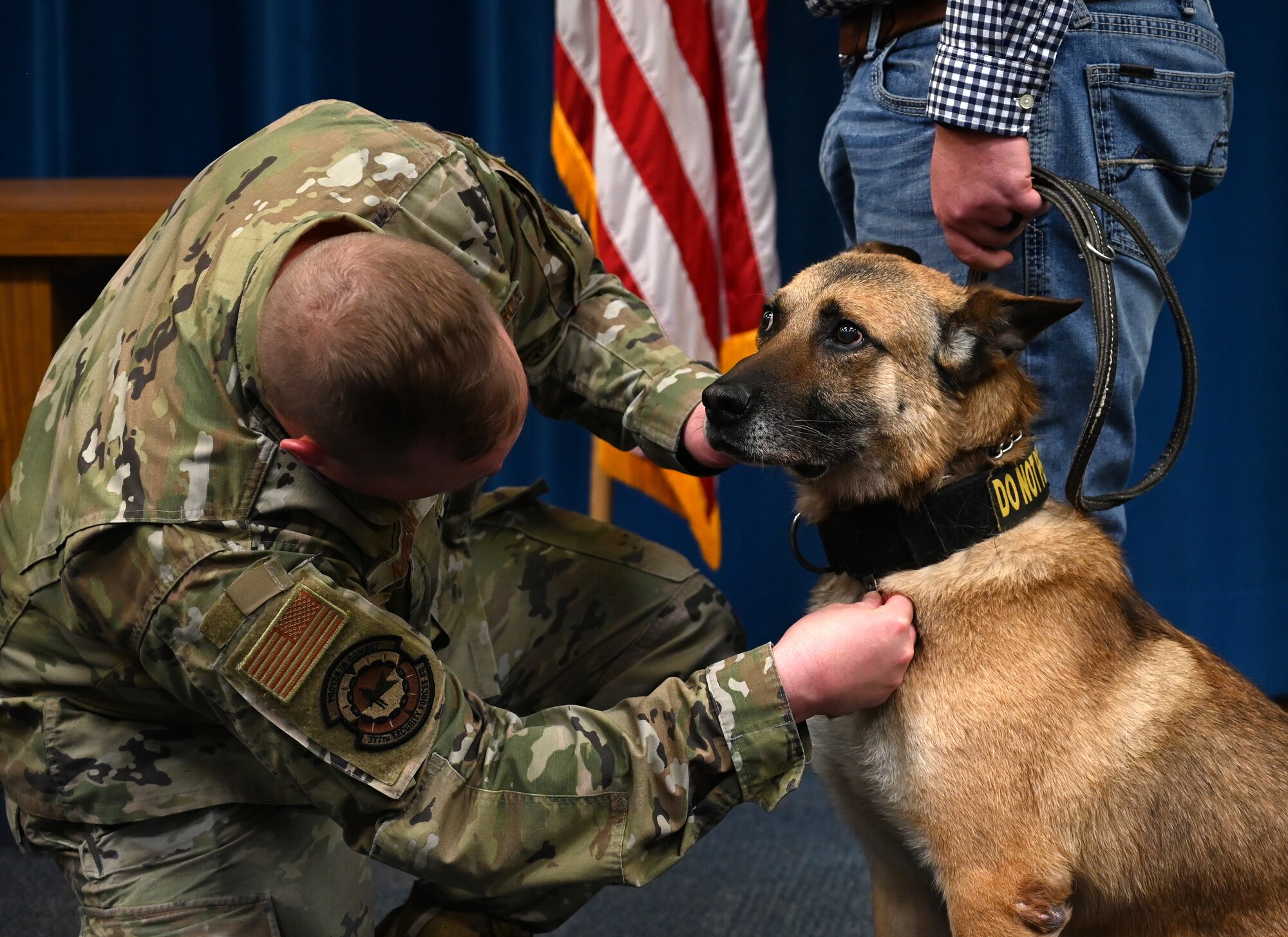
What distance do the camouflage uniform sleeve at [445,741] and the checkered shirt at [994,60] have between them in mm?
739

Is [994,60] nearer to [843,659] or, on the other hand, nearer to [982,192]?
[982,192]

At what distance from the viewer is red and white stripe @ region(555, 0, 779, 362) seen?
8.19ft

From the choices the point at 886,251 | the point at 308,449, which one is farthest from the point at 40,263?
the point at 886,251

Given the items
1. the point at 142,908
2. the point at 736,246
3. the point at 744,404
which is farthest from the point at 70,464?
the point at 736,246

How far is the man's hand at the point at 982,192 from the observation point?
1.44 meters

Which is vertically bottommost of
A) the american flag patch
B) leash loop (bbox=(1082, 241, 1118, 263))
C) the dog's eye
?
the american flag patch

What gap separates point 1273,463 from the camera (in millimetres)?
3012

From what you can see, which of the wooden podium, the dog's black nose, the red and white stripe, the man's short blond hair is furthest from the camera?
the red and white stripe

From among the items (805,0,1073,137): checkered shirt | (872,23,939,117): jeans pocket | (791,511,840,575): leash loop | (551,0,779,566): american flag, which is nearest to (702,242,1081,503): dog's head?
(791,511,840,575): leash loop

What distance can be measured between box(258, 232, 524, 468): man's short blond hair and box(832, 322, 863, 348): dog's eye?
0.45 metres

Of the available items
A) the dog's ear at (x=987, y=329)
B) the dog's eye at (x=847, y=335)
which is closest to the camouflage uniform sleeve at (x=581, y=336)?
the dog's eye at (x=847, y=335)

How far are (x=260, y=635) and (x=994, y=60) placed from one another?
1.11 metres

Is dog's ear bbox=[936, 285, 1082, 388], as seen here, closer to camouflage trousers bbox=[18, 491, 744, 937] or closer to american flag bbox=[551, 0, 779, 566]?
camouflage trousers bbox=[18, 491, 744, 937]

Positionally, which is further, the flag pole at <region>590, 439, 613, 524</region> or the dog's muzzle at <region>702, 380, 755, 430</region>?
the flag pole at <region>590, 439, 613, 524</region>
